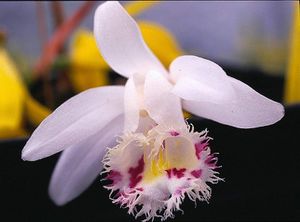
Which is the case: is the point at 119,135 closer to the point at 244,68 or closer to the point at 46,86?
the point at 46,86

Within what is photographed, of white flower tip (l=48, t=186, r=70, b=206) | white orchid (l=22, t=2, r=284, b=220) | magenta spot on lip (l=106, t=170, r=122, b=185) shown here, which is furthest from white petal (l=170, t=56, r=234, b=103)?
white flower tip (l=48, t=186, r=70, b=206)

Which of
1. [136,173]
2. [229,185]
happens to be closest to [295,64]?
[229,185]

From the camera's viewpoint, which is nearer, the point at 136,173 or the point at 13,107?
the point at 136,173

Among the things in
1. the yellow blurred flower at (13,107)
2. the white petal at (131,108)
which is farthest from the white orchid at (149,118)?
the yellow blurred flower at (13,107)

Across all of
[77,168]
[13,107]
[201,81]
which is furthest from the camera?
[13,107]

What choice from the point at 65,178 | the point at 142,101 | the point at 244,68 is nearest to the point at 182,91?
the point at 142,101

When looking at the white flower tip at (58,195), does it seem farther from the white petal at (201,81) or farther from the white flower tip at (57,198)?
the white petal at (201,81)

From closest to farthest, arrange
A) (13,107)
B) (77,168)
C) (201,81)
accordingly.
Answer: (201,81) → (77,168) → (13,107)

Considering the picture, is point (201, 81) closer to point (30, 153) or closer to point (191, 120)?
point (191, 120)
